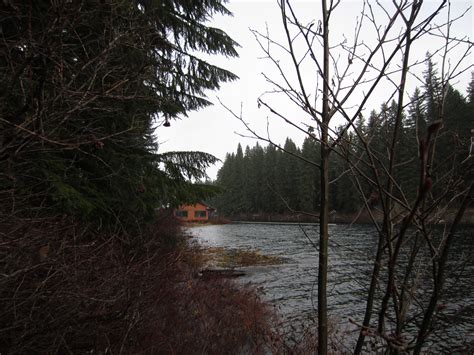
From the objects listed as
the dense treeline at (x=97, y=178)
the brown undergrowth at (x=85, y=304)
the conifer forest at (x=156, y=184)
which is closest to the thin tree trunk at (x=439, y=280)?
the conifer forest at (x=156, y=184)

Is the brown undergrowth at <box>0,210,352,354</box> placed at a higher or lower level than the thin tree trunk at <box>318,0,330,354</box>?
lower

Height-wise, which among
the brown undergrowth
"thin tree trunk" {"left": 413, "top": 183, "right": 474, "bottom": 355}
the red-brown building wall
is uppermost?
the red-brown building wall

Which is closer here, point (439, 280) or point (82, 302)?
point (439, 280)

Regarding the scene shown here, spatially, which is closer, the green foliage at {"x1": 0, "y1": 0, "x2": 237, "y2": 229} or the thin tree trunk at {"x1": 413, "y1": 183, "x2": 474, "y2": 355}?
the thin tree trunk at {"x1": 413, "y1": 183, "x2": 474, "y2": 355}

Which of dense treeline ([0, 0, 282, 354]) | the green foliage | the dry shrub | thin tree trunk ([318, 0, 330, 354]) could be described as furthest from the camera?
the green foliage

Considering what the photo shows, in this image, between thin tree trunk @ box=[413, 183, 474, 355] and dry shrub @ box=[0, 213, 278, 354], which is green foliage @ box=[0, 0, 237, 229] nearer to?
dry shrub @ box=[0, 213, 278, 354]

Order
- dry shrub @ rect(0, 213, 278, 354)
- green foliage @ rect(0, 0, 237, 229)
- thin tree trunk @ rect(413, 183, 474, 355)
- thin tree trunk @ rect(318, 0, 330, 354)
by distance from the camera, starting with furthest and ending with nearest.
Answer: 1. green foliage @ rect(0, 0, 237, 229)
2. dry shrub @ rect(0, 213, 278, 354)
3. thin tree trunk @ rect(318, 0, 330, 354)
4. thin tree trunk @ rect(413, 183, 474, 355)

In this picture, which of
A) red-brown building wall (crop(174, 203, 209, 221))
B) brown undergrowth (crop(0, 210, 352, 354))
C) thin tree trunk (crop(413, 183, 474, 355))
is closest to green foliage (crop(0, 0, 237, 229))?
brown undergrowth (crop(0, 210, 352, 354))


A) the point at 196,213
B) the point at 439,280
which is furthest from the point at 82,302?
the point at 196,213

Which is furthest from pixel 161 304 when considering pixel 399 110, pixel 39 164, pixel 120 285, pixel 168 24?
pixel 168 24

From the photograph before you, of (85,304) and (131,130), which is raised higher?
(131,130)

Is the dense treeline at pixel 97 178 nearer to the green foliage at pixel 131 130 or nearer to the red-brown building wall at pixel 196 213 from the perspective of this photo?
the green foliage at pixel 131 130

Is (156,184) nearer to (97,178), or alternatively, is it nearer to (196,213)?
(97,178)

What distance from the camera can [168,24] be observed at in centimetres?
710
